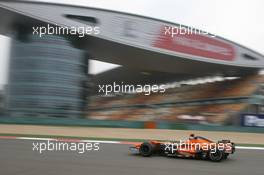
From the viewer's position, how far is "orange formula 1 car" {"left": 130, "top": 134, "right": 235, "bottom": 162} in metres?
10.2

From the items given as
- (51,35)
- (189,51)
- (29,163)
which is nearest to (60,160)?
(29,163)

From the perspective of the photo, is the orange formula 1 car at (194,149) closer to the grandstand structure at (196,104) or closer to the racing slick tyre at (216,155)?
the racing slick tyre at (216,155)

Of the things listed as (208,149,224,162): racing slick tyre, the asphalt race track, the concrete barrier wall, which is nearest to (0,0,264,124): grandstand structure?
the concrete barrier wall

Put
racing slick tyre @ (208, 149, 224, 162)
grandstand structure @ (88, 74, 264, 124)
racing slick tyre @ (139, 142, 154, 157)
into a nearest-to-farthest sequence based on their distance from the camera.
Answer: racing slick tyre @ (208, 149, 224, 162), racing slick tyre @ (139, 142, 154, 157), grandstand structure @ (88, 74, 264, 124)

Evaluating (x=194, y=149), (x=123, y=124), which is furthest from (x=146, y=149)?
(x=123, y=124)

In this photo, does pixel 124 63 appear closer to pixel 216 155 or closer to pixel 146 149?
pixel 146 149

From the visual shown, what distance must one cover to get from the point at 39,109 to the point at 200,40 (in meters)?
21.3

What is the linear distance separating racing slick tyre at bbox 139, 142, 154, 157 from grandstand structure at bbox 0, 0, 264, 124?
92.3ft

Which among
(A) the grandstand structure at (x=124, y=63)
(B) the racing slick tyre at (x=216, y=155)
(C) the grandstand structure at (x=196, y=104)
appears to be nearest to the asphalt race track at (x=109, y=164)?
(B) the racing slick tyre at (x=216, y=155)

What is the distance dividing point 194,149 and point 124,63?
41.5 meters

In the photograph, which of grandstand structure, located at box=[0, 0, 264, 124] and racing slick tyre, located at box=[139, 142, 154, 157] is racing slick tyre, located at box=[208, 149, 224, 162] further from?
grandstand structure, located at box=[0, 0, 264, 124]

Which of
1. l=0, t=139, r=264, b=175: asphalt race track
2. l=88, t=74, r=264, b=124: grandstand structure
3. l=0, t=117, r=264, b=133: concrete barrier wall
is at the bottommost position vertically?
l=0, t=139, r=264, b=175: asphalt race track

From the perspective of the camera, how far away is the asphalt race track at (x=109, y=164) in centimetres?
817

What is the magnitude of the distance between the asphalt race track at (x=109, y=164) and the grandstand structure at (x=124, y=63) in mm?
28019
